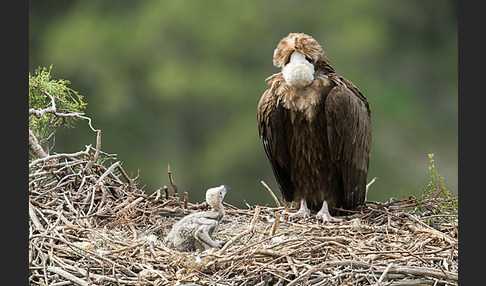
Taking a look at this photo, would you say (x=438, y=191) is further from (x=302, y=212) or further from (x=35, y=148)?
(x=35, y=148)

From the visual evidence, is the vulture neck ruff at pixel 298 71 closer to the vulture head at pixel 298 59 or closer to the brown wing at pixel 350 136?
the vulture head at pixel 298 59

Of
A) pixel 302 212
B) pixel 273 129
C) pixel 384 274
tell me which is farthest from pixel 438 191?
pixel 384 274

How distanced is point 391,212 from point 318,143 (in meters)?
0.57

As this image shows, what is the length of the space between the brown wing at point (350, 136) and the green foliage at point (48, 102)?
5.23 ft

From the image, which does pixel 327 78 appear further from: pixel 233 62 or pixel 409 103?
pixel 233 62

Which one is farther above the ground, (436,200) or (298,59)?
(298,59)

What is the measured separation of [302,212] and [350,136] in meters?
0.57

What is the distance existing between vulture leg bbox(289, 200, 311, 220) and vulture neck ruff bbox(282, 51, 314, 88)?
0.75 m

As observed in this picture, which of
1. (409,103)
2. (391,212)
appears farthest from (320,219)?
(409,103)

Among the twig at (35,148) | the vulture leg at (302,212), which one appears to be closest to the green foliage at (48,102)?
the twig at (35,148)

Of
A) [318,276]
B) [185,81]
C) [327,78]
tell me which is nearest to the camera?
[318,276]

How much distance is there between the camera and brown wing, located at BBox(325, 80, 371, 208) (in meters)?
3.23

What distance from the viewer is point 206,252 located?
2660mm

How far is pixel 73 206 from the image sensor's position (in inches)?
127
